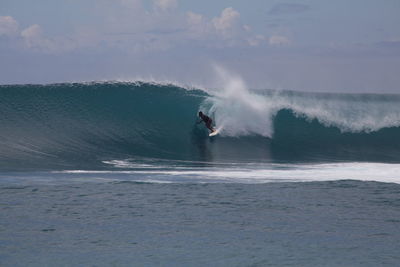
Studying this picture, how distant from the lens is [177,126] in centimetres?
2033

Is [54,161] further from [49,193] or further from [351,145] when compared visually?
[351,145]

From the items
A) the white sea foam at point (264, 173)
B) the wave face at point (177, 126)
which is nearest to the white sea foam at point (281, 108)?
the wave face at point (177, 126)

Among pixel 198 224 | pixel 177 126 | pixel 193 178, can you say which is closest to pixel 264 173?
pixel 193 178

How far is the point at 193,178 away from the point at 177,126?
7.80m

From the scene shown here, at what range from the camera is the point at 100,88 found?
2325 centimetres

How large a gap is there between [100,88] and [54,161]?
847cm

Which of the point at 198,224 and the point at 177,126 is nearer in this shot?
the point at 198,224

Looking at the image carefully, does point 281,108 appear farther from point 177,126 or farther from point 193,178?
point 193,178

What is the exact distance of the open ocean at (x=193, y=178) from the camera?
7.36 meters

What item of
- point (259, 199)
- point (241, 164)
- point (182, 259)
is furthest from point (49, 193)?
point (241, 164)

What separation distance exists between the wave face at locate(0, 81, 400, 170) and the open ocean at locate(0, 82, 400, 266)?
0.07 m

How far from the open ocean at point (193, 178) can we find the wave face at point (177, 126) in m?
0.07

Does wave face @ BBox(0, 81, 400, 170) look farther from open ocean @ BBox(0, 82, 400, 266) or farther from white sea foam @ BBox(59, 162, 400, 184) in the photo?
white sea foam @ BBox(59, 162, 400, 184)

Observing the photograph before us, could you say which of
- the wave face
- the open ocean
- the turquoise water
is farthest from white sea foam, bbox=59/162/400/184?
the wave face
